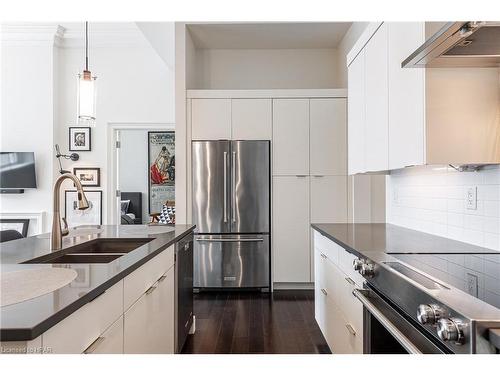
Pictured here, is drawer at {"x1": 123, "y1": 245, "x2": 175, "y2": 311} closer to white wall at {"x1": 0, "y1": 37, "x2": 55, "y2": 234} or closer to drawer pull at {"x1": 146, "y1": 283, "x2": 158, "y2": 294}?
drawer pull at {"x1": 146, "y1": 283, "x2": 158, "y2": 294}

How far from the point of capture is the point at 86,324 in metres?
1.08

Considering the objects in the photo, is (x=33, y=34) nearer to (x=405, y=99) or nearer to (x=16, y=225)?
(x=16, y=225)

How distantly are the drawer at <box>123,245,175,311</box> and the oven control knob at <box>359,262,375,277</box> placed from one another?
3.06 ft

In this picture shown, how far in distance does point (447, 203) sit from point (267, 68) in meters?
3.46

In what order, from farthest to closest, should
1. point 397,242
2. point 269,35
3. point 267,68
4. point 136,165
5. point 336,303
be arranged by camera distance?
point 136,165 < point 267,68 < point 269,35 < point 336,303 < point 397,242

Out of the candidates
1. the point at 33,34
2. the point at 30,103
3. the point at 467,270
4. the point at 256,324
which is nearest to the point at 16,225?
the point at 30,103

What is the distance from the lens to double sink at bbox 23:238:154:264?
1784 mm

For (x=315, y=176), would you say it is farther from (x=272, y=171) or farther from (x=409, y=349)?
(x=409, y=349)

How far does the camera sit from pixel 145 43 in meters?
5.67

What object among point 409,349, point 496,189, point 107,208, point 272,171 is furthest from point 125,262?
point 107,208

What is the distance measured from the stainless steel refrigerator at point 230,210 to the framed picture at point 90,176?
6.80 ft

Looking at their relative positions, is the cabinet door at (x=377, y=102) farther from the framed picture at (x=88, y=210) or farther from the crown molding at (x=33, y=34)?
the crown molding at (x=33, y=34)

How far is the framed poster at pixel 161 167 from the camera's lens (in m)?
8.48

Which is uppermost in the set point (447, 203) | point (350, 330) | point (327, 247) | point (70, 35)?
point (70, 35)
